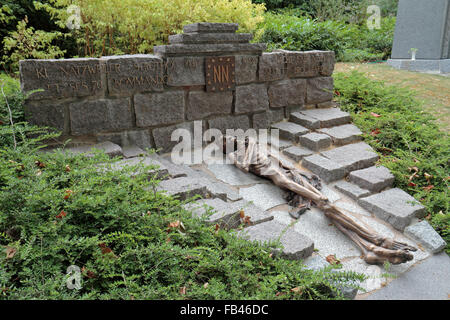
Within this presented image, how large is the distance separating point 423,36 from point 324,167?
21.3 ft

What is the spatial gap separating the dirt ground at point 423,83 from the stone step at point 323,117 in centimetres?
128

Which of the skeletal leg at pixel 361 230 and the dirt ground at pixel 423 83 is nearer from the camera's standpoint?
the skeletal leg at pixel 361 230

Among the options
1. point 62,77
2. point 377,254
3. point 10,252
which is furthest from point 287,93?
point 10,252

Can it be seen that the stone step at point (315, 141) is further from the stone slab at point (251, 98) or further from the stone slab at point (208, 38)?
the stone slab at point (208, 38)

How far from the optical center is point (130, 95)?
3.77 meters

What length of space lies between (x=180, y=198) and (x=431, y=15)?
26.9ft

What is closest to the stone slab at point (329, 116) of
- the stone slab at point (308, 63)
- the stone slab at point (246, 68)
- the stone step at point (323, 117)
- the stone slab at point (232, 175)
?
the stone step at point (323, 117)

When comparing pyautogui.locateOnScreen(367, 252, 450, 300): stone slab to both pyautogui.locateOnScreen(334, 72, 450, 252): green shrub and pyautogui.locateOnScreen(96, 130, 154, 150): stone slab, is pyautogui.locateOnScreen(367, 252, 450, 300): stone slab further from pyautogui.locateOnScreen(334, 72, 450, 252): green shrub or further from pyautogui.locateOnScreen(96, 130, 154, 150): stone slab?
pyautogui.locateOnScreen(96, 130, 154, 150): stone slab

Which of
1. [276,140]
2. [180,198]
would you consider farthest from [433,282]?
[276,140]

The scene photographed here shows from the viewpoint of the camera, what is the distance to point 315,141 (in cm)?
430

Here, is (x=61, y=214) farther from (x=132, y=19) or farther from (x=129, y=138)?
(x=132, y=19)

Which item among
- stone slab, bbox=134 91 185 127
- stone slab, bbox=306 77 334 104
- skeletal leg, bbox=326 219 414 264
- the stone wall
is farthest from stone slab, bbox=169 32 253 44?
skeletal leg, bbox=326 219 414 264

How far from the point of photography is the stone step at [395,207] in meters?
3.27
